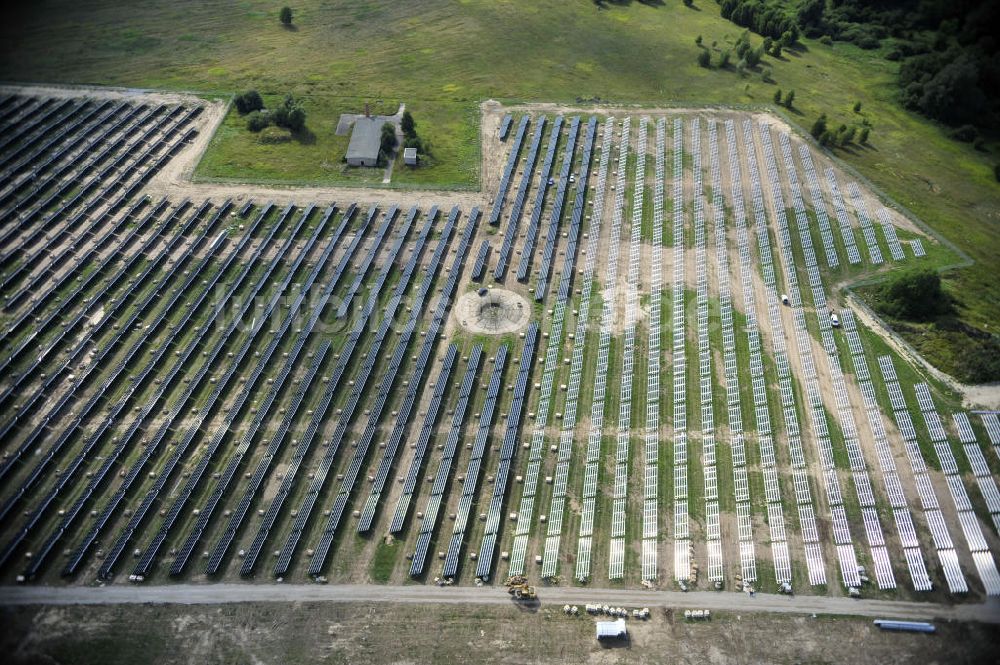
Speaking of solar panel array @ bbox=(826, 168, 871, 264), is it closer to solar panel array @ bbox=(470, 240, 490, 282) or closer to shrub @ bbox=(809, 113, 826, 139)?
shrub @ bbox=(809, 113, 826, 139)

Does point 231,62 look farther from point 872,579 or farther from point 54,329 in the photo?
point 872,579

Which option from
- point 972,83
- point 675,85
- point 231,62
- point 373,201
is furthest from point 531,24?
point 972,83

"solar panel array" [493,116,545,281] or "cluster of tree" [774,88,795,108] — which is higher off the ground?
"cluster of tree" [774,88,795,108]

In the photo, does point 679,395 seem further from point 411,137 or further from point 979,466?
point 411,137

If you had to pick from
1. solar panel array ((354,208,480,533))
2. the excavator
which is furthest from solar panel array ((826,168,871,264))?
the excavator

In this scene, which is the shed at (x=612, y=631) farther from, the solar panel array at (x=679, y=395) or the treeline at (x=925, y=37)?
the treeline at (x=925, y=37)

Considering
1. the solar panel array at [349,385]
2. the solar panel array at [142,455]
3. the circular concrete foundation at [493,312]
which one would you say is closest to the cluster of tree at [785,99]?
A: the solar panel array at [349,385]
